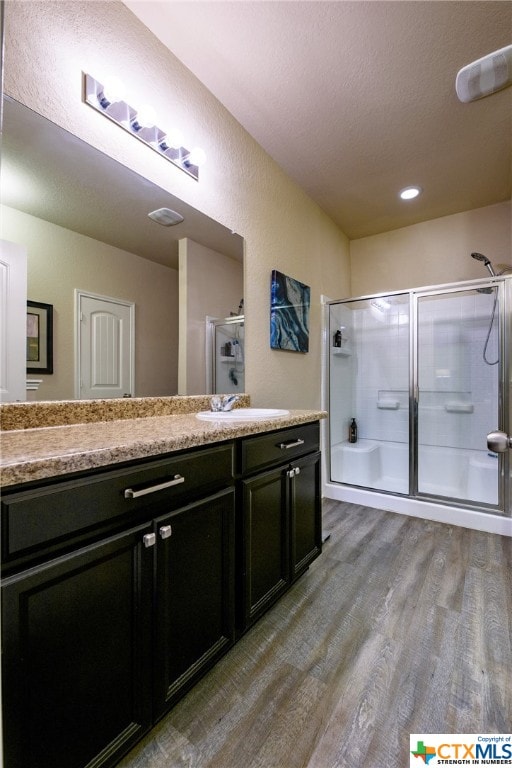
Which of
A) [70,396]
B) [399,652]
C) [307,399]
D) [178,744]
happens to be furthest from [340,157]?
[178,744]

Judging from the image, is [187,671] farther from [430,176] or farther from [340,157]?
[430,176]

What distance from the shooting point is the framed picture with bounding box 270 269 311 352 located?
86.0 inches

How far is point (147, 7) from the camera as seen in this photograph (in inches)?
51.9

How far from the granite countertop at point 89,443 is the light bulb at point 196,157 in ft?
4.21

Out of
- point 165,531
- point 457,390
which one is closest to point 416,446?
point 457,390

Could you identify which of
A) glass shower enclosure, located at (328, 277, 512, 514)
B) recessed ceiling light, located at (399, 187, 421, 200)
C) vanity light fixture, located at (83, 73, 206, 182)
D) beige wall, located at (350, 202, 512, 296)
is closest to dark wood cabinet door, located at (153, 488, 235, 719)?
vanity light fixture, located at (83, 73, 206, 182)

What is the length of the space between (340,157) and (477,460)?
2.49 m

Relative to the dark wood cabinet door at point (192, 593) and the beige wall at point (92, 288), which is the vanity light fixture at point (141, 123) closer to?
the beige wall at point (92, 288)

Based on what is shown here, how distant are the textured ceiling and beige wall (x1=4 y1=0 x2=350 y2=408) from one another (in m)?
0.12

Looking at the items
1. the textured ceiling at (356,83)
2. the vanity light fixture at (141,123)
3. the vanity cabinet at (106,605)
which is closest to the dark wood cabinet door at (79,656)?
the vanity cabinet at (106,605)

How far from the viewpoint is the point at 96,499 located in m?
0.72

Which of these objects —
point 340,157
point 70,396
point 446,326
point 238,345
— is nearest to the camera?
point 70,396

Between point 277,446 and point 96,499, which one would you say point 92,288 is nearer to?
point 96,499

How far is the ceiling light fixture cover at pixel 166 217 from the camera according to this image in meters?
1.48
